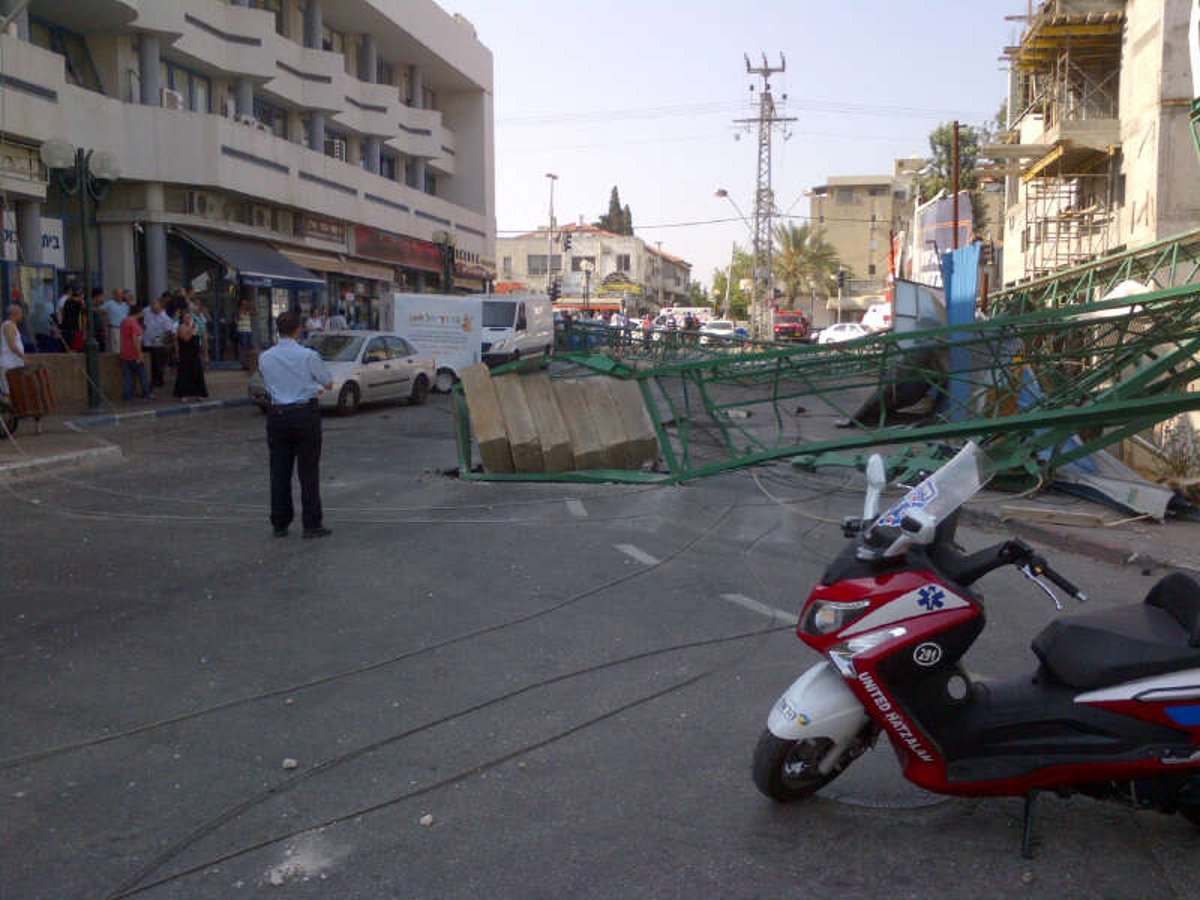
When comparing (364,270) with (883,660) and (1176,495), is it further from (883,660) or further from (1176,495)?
(883,660)

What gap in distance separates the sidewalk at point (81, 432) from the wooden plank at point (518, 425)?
5208 millimetres

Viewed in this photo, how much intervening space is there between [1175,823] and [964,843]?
831mm

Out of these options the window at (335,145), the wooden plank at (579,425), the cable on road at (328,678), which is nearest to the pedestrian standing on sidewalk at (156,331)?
the wooden plank at (579,425)

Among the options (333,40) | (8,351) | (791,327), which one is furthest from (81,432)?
(791,327)

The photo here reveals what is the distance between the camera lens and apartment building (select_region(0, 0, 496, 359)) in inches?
846

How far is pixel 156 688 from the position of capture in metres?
5.20

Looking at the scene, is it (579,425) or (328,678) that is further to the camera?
(579,425)

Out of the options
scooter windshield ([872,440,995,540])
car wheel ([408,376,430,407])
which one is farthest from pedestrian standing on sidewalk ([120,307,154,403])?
scooter windshield ([872,440,995,540])

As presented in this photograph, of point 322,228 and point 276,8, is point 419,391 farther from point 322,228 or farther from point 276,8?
point 276,8

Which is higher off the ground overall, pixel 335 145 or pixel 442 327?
pixel 335 145

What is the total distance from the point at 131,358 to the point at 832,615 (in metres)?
18.2

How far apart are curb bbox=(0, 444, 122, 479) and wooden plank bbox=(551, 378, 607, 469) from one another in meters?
5.75

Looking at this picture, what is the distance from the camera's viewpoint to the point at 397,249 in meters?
41.1

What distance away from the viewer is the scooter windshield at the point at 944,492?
11.5 ft
